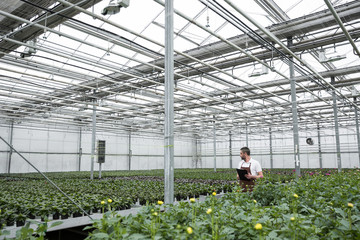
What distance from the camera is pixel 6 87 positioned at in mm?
12242

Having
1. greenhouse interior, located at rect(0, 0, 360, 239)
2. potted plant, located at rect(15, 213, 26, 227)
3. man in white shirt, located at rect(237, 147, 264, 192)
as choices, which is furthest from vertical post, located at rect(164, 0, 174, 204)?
potted plant, located at rect(15, 213, 26, 227)

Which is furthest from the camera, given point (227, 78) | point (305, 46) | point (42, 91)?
point (42, 91)

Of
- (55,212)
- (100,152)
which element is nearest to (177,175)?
(100,152)

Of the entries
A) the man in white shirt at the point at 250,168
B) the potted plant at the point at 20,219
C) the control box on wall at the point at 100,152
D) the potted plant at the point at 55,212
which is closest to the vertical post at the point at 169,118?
the man in white shirt at the point at 250,168

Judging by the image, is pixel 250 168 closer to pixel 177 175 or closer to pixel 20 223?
pixel 20 223

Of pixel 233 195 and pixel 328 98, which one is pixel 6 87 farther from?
pixel 328 98

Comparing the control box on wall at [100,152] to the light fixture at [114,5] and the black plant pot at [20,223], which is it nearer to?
the black plant pot at [20,223]

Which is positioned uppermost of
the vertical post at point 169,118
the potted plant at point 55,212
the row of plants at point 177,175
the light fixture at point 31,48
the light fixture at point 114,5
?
the light fixture at point 31,48

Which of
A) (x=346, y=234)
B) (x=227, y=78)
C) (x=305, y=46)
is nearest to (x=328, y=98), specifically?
(x=227, y=78)

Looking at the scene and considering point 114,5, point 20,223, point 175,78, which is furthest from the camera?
point 175,78

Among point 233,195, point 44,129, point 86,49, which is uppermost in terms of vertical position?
point 86,49

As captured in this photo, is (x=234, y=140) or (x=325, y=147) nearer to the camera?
(x=325, y=147)

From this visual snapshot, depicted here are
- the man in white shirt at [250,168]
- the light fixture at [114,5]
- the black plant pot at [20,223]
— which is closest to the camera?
the light fixture at [114,5]

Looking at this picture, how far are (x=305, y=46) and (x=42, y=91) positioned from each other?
12.2 m
